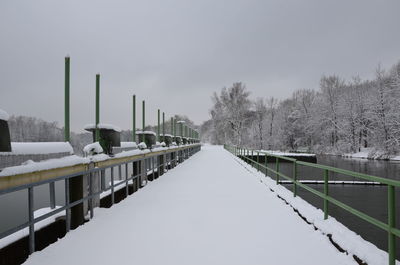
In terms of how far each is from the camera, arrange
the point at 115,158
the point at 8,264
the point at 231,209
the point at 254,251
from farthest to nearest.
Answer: the point at 115,158
the point at 231,209
the point at 254,251
the point at 8,264

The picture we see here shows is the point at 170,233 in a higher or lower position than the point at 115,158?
lower

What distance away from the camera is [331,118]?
5088cm

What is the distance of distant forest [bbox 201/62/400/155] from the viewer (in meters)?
39.2

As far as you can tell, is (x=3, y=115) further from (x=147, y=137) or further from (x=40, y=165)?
(x=147, y=137)

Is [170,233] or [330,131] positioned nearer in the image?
[170,233]

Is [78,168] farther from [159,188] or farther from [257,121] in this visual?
[257,121]

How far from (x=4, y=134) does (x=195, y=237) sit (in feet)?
9.01

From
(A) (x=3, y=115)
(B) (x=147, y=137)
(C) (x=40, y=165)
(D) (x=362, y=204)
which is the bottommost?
(D) (x=362, y=204)

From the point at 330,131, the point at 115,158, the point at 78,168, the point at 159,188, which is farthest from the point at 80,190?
the point at 330,131

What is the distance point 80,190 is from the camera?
4.78m

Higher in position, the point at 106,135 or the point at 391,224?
the point at 106,135

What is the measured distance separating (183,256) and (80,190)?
7.57 ft

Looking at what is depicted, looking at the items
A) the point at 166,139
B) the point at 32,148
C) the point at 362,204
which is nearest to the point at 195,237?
the point at 32,148

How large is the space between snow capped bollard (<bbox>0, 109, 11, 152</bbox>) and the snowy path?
1352mm
